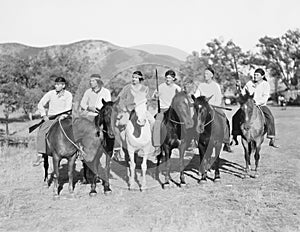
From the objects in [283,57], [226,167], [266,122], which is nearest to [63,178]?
[226,167]

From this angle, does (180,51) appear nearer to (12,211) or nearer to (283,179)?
(283,179)

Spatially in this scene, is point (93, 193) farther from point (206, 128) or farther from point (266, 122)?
point (266, 122)

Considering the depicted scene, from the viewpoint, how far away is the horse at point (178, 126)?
311 inches

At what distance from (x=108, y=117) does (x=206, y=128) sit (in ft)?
8.87

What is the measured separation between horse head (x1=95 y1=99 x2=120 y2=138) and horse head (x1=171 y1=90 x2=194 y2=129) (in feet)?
5.00

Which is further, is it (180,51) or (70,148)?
(180,51)

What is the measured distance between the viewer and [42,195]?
8234 millimetres

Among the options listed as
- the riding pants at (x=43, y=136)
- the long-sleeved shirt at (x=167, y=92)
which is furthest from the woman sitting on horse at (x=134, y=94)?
the riding pants at (x=43, y=136)

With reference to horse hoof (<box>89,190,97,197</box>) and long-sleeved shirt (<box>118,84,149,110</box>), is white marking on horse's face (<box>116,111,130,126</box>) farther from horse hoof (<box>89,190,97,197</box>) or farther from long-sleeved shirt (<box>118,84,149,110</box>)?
horse hoof (<box>89,190,97,197</box>)

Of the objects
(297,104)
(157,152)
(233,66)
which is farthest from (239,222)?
(233,66)

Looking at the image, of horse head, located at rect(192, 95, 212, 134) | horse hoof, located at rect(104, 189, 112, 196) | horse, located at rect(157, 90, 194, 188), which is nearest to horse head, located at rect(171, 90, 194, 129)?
horse, located at rect(157, 90, 194, 188)

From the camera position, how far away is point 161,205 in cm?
731

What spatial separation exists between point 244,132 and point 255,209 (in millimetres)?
2624

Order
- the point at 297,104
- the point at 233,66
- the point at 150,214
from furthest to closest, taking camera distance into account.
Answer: the point at 233,66 → the point at 297,104 → the point at 150,214
